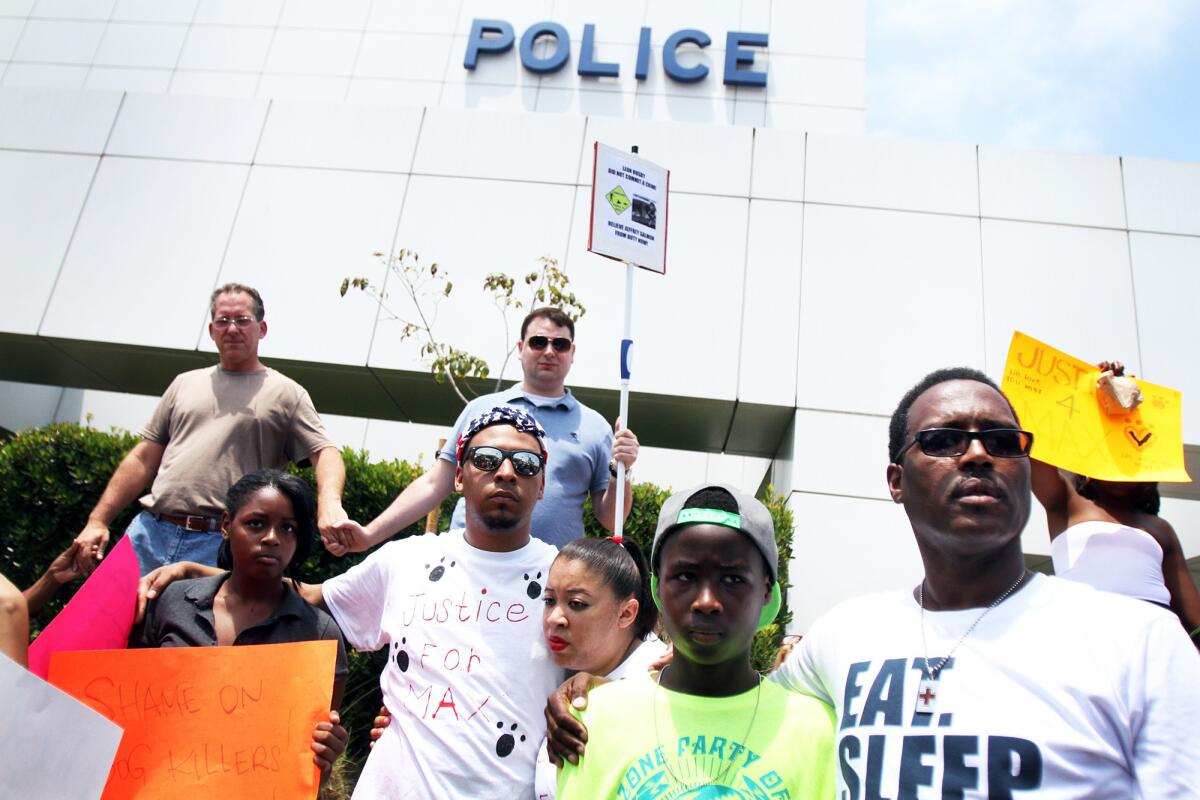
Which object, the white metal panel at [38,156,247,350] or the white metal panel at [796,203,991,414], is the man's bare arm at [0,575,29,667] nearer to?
the white metal panel at [796,203,991,414]

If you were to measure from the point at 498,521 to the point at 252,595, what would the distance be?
900 mm

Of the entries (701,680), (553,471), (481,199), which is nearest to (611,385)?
(481,199)

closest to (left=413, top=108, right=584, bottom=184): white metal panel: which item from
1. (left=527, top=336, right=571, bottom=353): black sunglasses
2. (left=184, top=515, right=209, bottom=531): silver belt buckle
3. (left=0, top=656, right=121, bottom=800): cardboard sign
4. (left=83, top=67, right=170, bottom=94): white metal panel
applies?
(left=527, top=336, right=571, bottom=353): black sunglasses

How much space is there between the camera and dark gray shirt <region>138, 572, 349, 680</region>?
103 inches

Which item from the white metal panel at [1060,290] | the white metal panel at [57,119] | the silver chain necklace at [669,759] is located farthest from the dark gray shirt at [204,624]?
the white metal panel at [57,119]

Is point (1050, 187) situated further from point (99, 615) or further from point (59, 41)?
point (59, 41)

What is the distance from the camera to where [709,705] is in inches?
70.6

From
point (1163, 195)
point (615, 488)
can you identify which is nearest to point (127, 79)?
point (615, 488)

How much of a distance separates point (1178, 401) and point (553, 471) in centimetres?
248

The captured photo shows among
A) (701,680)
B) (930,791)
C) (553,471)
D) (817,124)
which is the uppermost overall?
(817,124)

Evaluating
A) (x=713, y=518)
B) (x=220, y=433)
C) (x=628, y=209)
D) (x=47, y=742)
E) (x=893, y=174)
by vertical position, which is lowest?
(x=47, y=742)

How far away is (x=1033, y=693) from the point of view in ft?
4.65

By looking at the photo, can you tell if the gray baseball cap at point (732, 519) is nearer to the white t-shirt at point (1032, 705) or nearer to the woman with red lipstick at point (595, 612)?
the white t-shirt at point (1032, 705)

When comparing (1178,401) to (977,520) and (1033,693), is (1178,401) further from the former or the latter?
(1033,693)
